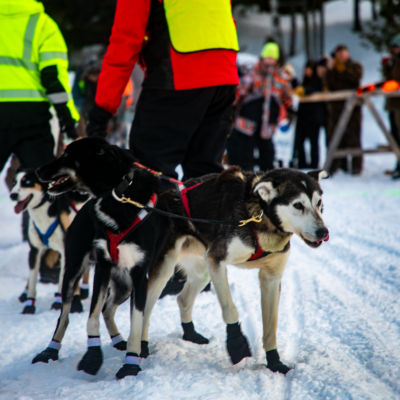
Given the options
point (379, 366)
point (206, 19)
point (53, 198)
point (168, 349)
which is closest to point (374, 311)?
point (379, 366)

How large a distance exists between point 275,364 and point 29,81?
2494 mm

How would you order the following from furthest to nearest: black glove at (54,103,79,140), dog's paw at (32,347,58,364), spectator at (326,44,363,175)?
1. spectator at (326,44,363,175)
2. black glove at (54,103,79,140)
3. dog's paw at (32,347,58,364)

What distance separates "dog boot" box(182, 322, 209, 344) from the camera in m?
2.53

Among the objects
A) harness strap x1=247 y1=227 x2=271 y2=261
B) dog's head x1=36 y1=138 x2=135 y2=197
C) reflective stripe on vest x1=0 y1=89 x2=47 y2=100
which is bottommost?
harness strap x1=247 y1=227 x2=271 y2=261

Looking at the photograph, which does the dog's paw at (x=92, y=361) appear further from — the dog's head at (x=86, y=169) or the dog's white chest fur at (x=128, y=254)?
the dog's head at (x=86, y=169)

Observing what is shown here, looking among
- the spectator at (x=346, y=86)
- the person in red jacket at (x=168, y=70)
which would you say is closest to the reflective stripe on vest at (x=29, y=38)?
the person in red jacket at (x=168, y=70)

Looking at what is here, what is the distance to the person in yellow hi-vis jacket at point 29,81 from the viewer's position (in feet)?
10.2

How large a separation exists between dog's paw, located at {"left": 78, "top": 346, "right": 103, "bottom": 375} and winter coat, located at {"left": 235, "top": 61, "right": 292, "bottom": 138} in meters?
5.60

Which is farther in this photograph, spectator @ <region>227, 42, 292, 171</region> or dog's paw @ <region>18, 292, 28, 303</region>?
spectator @ <region>227, 42, 292, 171</region>

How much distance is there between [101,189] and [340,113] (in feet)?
25.0

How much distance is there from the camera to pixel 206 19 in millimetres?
2436

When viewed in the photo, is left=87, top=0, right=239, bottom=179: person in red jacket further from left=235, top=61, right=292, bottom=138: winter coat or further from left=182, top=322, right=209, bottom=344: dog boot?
left=235, top=61, right=292, bottom=138: winter coat

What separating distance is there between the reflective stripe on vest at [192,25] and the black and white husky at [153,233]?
706 millimetres

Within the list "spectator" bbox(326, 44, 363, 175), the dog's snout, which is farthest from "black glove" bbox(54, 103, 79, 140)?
"spectator" bbox(326, 44, 363, 175)
